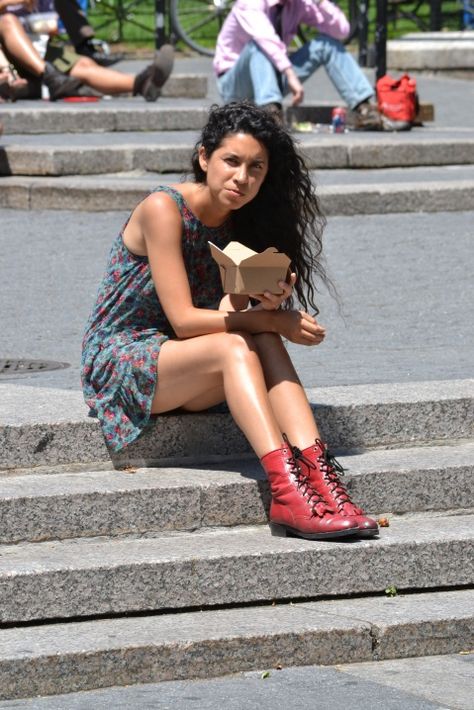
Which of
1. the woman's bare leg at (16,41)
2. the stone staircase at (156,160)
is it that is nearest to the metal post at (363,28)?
the stone staircase at (156,160)

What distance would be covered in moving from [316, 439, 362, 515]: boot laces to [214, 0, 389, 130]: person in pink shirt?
5422 mm

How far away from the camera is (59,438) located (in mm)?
4578

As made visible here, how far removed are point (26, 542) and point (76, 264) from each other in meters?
3.56

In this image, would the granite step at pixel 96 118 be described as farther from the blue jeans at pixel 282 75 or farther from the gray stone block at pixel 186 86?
the gray stone block at pixel 186 86

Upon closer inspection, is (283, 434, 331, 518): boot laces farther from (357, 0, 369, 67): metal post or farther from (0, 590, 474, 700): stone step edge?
(357, 0, 369, 67): metal post

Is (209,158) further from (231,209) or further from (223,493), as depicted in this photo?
(223,493)

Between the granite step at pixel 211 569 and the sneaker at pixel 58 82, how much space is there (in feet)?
25.4

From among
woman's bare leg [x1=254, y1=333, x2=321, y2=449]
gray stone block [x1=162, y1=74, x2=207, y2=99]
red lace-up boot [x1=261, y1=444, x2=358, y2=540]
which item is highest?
woman's bare leg [x1=254, y1=333, x2=321, y2=449]

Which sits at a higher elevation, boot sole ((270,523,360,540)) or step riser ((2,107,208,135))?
boot sole ((270,523,360,540))

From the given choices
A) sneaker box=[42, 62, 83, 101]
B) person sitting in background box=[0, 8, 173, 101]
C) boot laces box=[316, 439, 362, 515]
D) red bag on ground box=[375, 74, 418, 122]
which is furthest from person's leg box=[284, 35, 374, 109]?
boot laces box=[316, 439, 362, 515]

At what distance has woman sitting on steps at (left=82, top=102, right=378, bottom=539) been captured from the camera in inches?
171

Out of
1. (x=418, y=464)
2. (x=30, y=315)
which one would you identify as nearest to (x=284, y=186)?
(x=418, y=464)

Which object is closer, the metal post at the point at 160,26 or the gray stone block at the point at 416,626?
the gray stone block at the point at 416,626

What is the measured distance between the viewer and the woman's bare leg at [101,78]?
11820 millimetres
